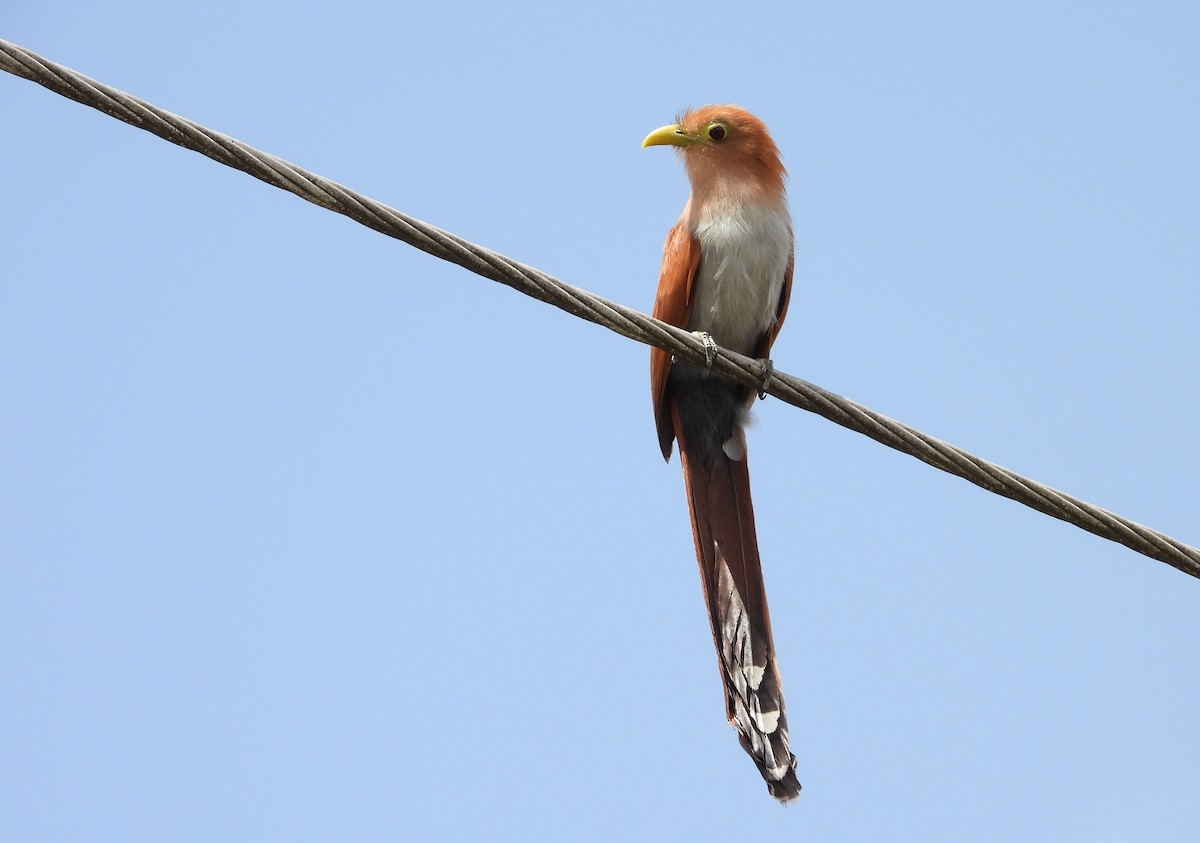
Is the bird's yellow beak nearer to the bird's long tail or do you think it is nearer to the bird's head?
the bird's head

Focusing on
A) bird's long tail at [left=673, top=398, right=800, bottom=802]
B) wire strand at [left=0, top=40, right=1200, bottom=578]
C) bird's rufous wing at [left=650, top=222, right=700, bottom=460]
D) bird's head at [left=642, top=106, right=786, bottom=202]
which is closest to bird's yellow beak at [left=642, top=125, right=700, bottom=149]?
bird's head at [left=642, top=106, right=786, bottom=202]

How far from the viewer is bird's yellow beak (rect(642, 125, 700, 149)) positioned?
5.18 m

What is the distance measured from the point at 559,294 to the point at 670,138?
208 centimetres

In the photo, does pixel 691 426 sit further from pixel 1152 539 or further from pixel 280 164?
pixel 280 164

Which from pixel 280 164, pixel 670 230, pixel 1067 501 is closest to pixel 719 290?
pixel 670 230

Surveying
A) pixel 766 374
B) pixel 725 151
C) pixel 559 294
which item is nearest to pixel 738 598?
pixel 766 374

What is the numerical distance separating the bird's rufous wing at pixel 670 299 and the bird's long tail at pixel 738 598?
0.27ft

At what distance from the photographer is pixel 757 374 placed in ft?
13.5

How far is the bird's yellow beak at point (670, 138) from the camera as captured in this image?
5180mm

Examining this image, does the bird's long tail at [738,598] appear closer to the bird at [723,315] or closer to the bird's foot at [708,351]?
the bird at [723,315]

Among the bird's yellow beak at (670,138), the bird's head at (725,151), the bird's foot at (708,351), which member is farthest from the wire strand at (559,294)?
the bird's yellow beak at (670,138)

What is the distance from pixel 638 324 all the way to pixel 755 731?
1493 mm

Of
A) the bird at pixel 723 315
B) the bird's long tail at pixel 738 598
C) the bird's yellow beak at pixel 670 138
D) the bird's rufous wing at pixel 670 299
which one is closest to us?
the bird's long tail at pixel 738 598

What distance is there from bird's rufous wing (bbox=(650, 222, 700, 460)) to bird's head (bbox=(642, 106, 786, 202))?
236mm
